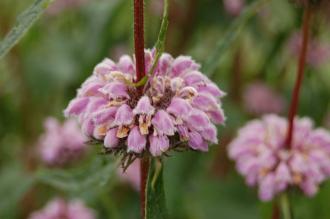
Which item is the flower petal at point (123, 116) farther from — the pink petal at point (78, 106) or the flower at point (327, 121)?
the flower at point (327, 121)

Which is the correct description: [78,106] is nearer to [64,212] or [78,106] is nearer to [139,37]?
[139,37]

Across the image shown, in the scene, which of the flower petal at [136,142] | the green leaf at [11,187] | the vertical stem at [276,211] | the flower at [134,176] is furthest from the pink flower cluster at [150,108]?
the flower at [134,176]

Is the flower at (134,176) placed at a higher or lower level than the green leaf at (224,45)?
higher

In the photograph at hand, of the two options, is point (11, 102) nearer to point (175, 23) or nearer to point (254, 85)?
point (175, 23)

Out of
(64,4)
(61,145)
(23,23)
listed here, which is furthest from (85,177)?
(64,4)

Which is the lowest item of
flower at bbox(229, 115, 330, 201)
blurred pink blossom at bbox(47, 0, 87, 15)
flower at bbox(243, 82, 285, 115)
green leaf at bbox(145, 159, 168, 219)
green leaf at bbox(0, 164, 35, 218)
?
green leaf at bbox(145, 159, 168, 219)

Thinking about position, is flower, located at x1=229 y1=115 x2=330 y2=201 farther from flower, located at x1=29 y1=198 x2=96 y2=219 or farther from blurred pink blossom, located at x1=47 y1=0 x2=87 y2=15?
blurred pink blossom, located at x1=47 y1=0 x2=87 y2=15

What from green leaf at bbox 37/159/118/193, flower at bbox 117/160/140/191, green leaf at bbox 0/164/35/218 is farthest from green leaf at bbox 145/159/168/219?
flower at bbox 117/160/140/191
